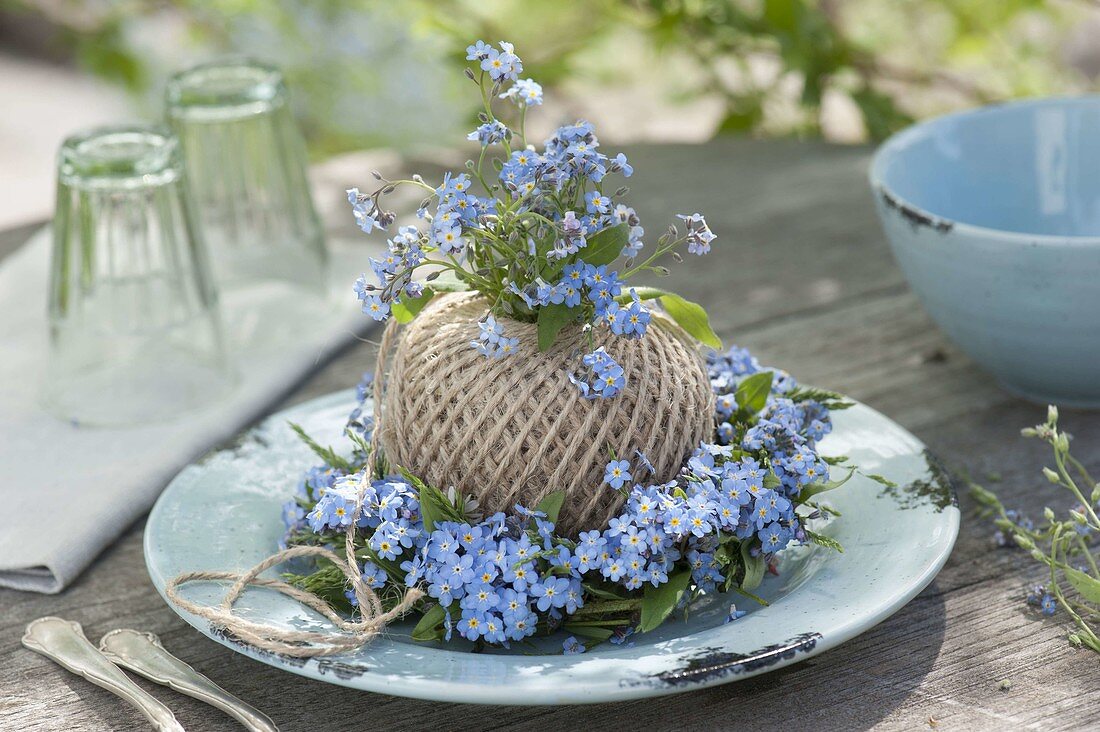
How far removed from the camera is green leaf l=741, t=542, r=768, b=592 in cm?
85

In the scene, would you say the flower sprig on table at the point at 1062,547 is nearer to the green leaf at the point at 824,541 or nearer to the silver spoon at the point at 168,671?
the green leaf at the point at 824,541

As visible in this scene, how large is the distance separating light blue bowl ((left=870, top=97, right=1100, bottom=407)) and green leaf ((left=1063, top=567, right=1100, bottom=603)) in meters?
0.31

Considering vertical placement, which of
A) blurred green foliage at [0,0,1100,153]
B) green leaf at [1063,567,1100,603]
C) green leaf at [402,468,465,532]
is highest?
green leaf at [402,468,465,532]

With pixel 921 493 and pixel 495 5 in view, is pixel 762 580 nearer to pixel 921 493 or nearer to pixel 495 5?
pixel 921 493

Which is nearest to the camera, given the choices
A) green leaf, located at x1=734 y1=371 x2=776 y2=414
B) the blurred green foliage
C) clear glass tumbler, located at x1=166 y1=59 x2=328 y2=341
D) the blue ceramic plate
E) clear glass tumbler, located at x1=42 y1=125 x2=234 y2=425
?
the blue ceramic plate

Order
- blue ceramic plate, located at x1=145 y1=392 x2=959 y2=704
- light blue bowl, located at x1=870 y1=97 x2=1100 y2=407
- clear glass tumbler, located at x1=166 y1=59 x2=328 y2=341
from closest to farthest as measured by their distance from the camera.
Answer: blue ceramic plate, located at x1=145 y1=392 x2=959 y2=704 < light blue bowl, located at x1=870 y1=97 x2=1100 y2=407 < clear glass tumbler, located at x1=166 y1=59 x2=328 y2=341

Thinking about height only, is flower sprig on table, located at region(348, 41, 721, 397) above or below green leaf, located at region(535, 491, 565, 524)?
above

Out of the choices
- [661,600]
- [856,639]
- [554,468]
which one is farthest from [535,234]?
[856,639]

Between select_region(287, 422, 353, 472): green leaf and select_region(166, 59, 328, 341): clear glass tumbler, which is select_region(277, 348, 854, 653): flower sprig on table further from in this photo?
select_region(166, 59, 328, 341): clear glass tumbler

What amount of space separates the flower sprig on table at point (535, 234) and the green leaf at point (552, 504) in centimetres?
A: 7

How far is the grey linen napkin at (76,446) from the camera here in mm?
1023

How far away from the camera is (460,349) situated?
86cm

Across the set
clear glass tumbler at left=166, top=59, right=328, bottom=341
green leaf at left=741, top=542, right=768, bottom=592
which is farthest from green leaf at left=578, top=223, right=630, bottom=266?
clear glass tumbler at left=166, top=59, right=328, bottom=341

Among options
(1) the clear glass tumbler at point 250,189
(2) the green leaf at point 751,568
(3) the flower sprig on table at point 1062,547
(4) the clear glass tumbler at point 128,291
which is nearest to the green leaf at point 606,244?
(2) the green leaf at point 751,568
